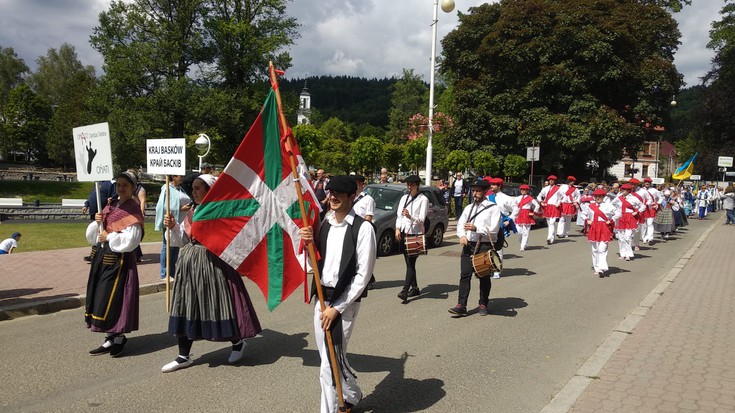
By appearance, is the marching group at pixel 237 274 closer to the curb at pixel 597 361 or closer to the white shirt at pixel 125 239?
the white shirt at pixel 125 239

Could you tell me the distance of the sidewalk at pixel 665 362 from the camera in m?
4.37

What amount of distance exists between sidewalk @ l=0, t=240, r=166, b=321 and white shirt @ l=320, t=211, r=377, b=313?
5.42 metres

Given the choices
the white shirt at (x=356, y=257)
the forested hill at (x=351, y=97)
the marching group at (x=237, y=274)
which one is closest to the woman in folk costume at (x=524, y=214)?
the marching group at (x=237, y=274)

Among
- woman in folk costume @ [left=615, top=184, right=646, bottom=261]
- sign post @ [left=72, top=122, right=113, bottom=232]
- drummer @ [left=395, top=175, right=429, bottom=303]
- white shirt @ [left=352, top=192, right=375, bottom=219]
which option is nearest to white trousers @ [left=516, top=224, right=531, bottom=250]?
woman in folk costume @ [left=615, top=184, right=646, bottom=261]

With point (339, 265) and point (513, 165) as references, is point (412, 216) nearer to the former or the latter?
point (339, 265)

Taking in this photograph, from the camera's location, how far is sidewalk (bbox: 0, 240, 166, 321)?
7164mm

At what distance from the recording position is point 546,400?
4.49 m

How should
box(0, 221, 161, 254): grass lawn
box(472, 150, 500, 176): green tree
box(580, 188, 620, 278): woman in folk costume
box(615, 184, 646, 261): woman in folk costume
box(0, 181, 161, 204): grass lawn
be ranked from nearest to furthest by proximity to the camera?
box(580, 188, 620, 278): woman in folk costume
box(0, 221, 161, 254): grass lawn
box(615, 184, 646, 261): woman in folk costume
box(472, 150, 500, 176): green tree
box(0, 181, 161, 204): grass lawn

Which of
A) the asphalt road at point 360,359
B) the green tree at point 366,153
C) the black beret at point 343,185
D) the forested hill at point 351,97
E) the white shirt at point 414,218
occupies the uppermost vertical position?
the forested hill at point 351,97

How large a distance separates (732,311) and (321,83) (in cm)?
18841

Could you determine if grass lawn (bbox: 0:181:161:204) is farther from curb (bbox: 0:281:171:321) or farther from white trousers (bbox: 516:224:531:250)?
curb (bbox: 0:281:171:321)

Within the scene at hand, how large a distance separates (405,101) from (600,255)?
7928cm

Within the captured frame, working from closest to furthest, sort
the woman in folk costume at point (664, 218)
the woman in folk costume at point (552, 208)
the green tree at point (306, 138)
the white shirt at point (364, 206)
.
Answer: the white shirt at point (364, 206)
the woman in folk costume at point (552, 208)
the woman in folk costume at point (664, 218)
the green tree at point (306, 138)

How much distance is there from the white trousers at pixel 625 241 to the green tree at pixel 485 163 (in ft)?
69.0
